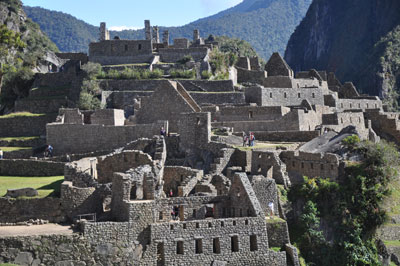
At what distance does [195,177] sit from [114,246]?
6.95 m

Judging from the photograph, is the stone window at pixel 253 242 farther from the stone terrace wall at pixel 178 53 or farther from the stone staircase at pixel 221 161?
the stone terrace wall at pixel 178 53

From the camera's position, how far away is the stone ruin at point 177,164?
22.7 m

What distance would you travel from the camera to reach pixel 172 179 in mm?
29438

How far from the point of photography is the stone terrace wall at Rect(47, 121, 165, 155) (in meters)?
36.8

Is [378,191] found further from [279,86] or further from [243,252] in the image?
[279,86]

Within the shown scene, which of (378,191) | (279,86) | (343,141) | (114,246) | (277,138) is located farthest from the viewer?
(279,86)

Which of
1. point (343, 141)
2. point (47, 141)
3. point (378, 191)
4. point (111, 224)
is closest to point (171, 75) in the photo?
point (47, 141)

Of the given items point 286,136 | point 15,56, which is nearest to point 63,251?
point 286,136

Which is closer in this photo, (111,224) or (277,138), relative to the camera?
(111,224)

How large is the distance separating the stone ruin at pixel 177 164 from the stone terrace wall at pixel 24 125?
0.26ft

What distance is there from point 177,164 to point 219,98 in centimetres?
1468

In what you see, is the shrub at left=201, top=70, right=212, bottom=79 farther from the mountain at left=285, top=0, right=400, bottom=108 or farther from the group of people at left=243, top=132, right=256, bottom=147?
the mountain at left=285, top=0, right=400, bottom=108

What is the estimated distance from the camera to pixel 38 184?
28891 millimetres

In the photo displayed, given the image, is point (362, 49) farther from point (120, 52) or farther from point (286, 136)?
point (286, 136)
